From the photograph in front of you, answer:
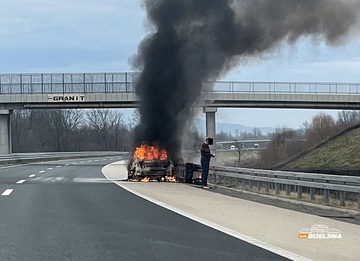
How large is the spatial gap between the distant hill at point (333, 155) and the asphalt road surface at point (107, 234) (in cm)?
1961

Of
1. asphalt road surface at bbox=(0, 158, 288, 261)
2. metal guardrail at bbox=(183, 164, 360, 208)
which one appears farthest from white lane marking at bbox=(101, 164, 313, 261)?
metal guardrail at bbox=(183, 164, 360, 208)

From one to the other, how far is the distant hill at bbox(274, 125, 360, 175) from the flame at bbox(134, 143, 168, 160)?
939 cm

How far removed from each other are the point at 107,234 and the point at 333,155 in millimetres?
27939

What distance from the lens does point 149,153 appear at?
80.9 ft

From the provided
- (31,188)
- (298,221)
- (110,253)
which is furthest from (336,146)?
(110,253)

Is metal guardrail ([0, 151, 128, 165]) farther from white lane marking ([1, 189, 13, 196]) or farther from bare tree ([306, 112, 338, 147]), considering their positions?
bare tree ([306, 112, 338, 147])

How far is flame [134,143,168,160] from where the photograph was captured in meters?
24.3

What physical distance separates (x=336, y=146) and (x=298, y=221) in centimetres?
2701

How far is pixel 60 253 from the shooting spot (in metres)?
7.87

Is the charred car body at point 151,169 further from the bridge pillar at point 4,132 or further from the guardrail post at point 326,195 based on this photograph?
the bridge pillar at point 4,132

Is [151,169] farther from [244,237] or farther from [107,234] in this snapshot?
[244,237]

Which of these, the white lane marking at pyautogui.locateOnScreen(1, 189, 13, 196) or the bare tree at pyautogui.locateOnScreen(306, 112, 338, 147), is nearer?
the white lane marking at pyautogui.locateOnScreen(1, 189, 13, 196)

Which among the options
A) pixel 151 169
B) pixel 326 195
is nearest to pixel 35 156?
pixel 151 169

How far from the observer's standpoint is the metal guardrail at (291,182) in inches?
523
